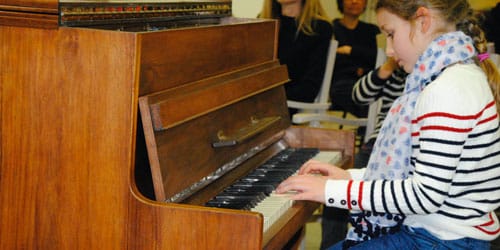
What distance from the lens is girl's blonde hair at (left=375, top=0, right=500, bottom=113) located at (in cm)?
194

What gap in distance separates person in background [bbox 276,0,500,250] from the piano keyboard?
6 centimetres

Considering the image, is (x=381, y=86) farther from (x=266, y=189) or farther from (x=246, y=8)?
(x=246, y=8)

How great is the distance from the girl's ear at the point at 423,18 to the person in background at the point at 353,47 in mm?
2661

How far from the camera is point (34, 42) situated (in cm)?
168

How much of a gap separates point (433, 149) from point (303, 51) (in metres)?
2.17

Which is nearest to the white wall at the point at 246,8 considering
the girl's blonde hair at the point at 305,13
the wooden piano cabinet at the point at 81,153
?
the girl's blonde hair at the point at 305,13

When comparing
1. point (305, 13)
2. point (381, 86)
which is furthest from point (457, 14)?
point (305, 13)

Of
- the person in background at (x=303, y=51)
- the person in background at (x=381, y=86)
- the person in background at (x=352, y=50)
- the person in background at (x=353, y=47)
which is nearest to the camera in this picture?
the person in background at (x=381, y=86)

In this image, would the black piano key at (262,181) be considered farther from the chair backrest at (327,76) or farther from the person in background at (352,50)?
the person in background at (352,50)

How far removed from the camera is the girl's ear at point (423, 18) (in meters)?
1.93

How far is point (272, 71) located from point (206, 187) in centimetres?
64

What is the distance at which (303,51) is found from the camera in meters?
3.88

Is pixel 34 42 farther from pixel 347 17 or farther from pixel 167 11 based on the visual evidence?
pixel 347 17

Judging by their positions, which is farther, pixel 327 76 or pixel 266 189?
pixel 327 76
